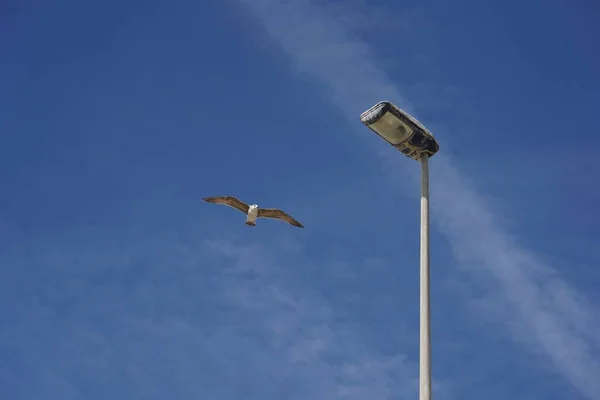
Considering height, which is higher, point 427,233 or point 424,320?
point 427,233

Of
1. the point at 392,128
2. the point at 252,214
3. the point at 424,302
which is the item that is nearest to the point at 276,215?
the point at 252,214

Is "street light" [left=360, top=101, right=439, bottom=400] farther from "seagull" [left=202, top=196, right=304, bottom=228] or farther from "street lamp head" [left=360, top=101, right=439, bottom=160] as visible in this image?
"seagull" [left=202, top=196, right=304, bottom=228]

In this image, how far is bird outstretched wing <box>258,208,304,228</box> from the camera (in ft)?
87.9

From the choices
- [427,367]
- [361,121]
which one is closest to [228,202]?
[361,121]

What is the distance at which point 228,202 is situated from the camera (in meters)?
26.5

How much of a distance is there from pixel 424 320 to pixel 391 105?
109 inches

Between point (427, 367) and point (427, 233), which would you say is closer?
point (427, 367)

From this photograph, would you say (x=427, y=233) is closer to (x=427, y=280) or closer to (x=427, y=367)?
(x=427, y=280)

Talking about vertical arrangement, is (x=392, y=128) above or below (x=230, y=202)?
below

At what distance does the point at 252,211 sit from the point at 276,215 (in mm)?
831

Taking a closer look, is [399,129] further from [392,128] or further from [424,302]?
[424,302]

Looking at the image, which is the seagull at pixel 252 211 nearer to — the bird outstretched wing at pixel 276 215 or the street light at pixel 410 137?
the bird outstretched wing at pixel 276 215

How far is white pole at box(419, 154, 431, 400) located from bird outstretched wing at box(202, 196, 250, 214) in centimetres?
1560

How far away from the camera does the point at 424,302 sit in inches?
388
